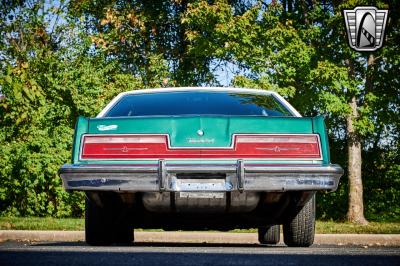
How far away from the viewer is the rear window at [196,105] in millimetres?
6746

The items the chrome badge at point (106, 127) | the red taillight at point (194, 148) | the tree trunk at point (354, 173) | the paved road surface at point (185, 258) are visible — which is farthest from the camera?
the tree trunk at point (354, 173)

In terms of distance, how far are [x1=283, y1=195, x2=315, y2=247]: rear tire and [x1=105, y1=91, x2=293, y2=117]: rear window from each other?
89 centimetres

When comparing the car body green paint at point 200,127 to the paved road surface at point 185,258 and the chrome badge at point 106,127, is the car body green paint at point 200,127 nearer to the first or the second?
the chrome badge at point 106,127

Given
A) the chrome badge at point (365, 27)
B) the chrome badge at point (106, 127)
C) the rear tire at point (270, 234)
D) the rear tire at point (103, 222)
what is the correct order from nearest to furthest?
the chrome badge at point (106, 127) → the rear tire at point (103, 222) → the rear tire at point (270, 234) → the chrome badge at point (365, 27)

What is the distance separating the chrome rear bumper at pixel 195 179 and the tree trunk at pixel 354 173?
11830mm

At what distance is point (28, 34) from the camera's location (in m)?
20.6

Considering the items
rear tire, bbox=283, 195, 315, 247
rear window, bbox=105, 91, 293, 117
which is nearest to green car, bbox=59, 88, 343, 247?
rear tire, bbox=283, 195, 315, 247

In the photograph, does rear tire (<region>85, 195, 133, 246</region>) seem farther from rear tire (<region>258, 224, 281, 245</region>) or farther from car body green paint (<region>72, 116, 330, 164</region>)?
rear tire (<region>258, 224, 281, 245</region>)

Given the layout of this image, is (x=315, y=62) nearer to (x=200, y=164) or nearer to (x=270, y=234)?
(x=270, y=234)

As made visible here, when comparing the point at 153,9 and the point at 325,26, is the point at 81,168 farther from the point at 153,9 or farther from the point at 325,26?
the point at 153,9

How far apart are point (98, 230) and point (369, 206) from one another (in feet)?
46.5

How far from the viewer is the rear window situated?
6746mm

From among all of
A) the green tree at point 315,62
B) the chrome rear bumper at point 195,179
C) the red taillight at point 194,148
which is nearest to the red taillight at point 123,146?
the red taillight at point 194,148

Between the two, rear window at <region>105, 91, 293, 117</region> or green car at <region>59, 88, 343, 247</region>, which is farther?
rear window at <region>105, 91, 293, 117</region>
